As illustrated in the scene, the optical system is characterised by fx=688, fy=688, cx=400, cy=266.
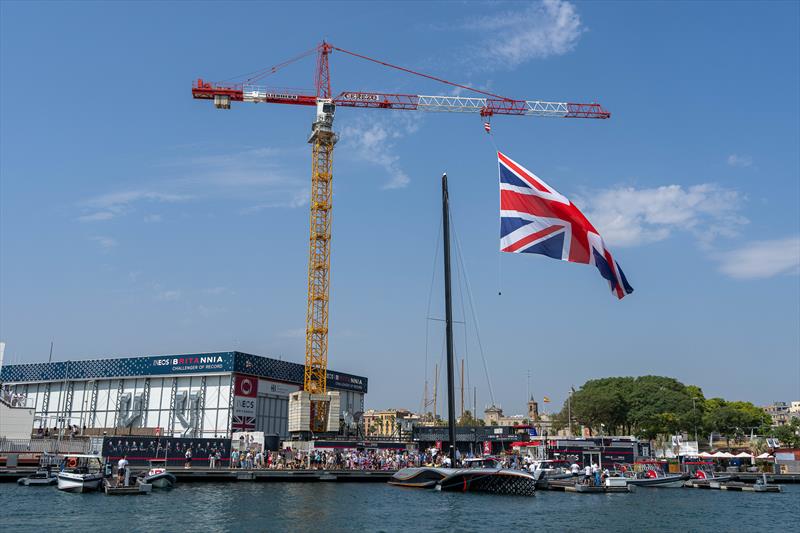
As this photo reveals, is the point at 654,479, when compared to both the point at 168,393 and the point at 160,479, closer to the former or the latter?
the point at 160,479

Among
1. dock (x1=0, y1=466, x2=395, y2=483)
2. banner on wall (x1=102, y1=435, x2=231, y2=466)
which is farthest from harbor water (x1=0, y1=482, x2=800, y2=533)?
banner on wall (x1=102, y1=435, x2=231, y2=466)

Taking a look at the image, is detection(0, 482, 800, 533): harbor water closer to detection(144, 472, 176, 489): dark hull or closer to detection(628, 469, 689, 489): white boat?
detection(144, 472, 176, 489): dark hull

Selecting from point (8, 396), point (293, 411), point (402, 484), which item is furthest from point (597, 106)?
point (8, 396)

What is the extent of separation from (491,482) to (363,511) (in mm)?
12927

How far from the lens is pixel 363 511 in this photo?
39562mm

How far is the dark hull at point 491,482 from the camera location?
160 ft

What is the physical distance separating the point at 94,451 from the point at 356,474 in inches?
905

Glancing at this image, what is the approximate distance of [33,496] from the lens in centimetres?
4347

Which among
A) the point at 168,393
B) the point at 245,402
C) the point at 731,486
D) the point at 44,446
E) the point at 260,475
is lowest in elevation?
the point at 731,486

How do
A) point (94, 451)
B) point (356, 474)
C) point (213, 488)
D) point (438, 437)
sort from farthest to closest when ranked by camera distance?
point (438, 437) → point (356, 474) → point (94, 451) → point (213, 488)

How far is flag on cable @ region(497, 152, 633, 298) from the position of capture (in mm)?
28391

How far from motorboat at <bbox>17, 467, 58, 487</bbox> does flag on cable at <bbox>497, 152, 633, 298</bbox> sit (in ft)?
136

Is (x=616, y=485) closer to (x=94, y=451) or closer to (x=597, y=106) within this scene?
(x=94, y=451)

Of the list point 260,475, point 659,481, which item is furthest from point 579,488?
point 260,475
